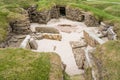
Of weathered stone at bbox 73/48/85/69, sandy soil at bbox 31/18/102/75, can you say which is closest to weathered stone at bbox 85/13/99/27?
sandy soil at bbox 31/18/102/75

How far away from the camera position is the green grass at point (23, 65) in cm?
1048

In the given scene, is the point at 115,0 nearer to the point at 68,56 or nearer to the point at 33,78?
the point at 68,56

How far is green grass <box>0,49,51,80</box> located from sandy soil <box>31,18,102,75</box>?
149 inches

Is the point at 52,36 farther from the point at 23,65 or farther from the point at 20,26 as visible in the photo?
the point at 23,65

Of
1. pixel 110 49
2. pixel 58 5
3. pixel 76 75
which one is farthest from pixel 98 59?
pixel 58 5

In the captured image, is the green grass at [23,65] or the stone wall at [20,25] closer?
the green grass at [23,65]

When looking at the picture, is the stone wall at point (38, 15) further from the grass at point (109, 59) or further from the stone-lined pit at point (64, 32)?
the grass at point (109, 59)

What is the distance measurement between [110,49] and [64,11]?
1852 cm

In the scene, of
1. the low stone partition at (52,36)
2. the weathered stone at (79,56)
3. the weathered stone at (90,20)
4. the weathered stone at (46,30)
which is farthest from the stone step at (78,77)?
the weathered stone at (90,20)

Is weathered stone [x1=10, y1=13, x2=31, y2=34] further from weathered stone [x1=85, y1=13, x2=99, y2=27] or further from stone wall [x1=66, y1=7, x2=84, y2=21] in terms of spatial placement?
stone wall [x1=66, y1=7, x2=84, y2=21]

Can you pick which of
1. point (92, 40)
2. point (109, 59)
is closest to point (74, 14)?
point (92, 40)

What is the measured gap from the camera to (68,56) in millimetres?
17453

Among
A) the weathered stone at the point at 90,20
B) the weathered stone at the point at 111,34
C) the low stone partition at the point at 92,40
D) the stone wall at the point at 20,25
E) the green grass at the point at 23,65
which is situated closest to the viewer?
the green grass at the point at 23,65

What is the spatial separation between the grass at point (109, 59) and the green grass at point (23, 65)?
2.84 metres
